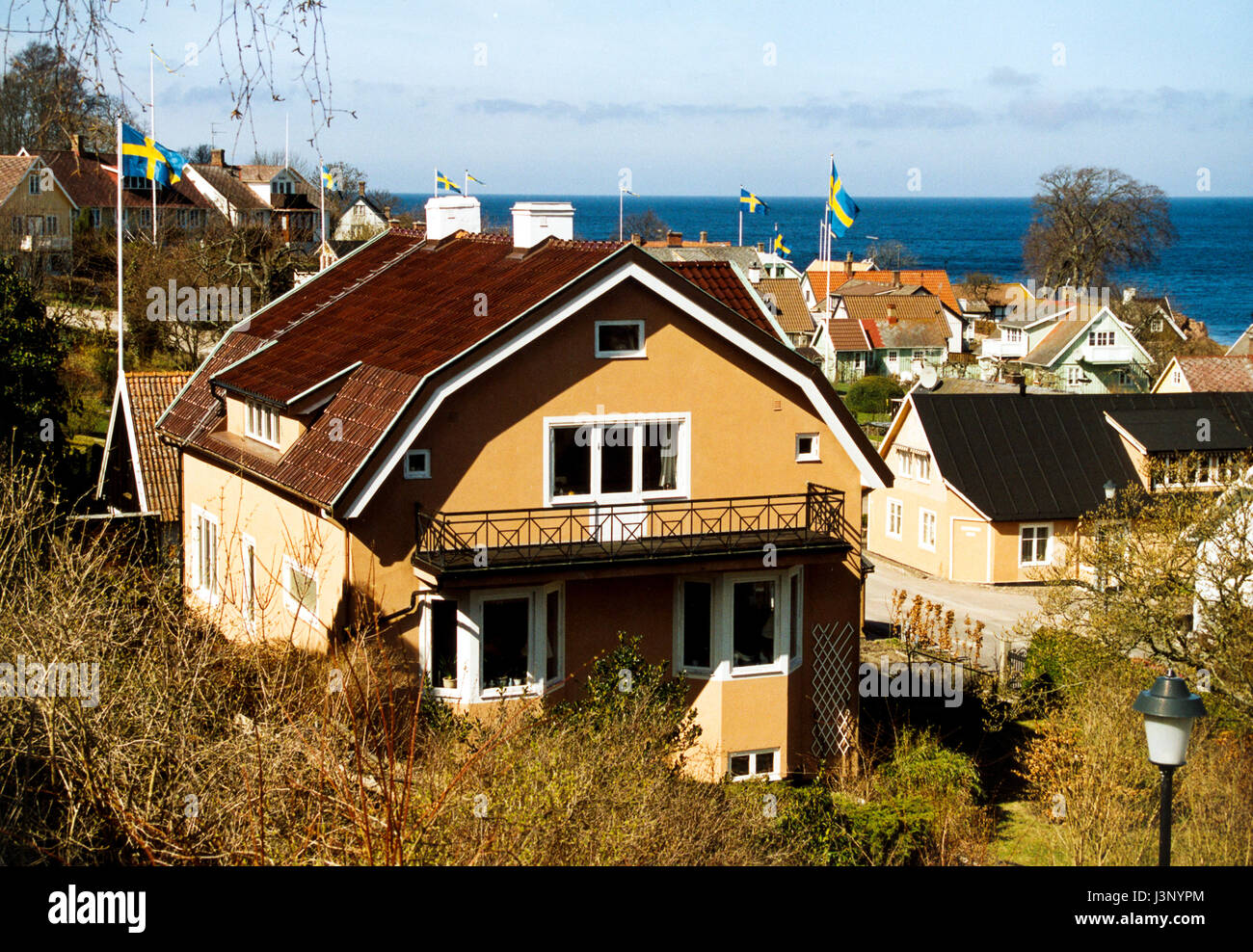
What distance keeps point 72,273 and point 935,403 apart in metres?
36.8

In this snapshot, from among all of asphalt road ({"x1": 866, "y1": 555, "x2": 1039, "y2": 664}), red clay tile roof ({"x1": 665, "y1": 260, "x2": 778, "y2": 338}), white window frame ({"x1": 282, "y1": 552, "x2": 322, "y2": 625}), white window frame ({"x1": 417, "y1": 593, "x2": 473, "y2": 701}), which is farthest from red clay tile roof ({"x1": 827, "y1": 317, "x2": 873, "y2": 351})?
white window frame ({"x1": 417, "y1": 593, "x2": 473, "y2": 701})

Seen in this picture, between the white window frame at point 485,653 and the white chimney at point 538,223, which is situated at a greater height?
the white chimney at point 538,223

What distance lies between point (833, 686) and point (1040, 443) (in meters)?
27.5

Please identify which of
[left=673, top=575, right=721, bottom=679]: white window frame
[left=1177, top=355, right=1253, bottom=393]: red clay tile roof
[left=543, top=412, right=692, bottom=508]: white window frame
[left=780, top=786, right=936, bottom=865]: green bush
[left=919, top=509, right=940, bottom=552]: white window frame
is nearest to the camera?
[left=780, top=786, right=936, bottom=865]: green bush

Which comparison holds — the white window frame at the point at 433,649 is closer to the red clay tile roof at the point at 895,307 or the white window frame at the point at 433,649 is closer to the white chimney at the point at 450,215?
the white chimney at the point at 450,215

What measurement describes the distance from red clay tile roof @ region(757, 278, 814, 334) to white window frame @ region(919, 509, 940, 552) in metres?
35.7

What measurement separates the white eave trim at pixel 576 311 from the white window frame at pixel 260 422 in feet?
10.6

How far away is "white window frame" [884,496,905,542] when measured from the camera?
160 feet

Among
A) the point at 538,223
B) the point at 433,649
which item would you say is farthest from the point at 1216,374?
the point at 433,649

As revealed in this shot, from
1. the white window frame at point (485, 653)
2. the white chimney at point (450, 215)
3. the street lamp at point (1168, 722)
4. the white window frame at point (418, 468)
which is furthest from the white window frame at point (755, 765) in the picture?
the white chimney at point (450, 215)

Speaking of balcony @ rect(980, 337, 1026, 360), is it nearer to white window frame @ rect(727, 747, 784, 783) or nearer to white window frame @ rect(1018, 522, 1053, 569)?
white window frame @ rect(1018, 522, 1053, 569)

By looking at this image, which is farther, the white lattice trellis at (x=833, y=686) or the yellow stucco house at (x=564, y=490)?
the white lattice trellis at (x=833, y=686)

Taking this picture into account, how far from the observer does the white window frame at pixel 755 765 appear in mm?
19609
